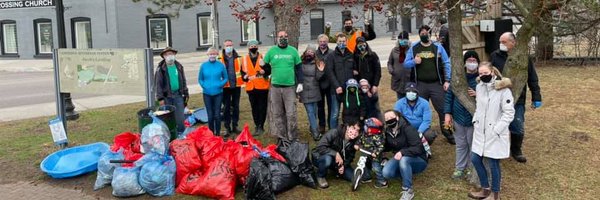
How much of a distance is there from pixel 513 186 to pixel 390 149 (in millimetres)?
1426

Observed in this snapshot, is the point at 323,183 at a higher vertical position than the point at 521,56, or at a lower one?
lower

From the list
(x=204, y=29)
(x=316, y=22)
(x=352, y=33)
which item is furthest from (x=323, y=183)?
(x=316, y=22)

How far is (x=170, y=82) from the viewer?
884cm

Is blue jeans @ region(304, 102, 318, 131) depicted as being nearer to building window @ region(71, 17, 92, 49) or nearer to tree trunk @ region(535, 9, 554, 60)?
tree trunk @ region(535, 9, 554, 60)

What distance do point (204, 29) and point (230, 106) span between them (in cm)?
2341

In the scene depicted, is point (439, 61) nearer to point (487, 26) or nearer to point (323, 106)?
point (323, 106)

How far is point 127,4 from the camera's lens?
28328 mm

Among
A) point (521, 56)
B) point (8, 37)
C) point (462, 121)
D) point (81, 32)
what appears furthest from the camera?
point (8, 37)

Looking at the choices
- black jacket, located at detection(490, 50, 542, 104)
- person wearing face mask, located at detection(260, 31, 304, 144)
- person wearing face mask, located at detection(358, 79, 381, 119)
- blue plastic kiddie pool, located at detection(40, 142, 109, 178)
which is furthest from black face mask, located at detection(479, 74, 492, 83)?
blue plastic kiddie pool, located at detection(40, 142, 109, 178)

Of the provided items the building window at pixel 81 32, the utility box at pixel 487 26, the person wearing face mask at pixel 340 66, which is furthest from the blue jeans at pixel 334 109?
the building window at pixel 81 32

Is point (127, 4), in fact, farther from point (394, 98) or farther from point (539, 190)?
point (539, 190)

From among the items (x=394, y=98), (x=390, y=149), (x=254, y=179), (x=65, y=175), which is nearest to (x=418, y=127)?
(x=390, y=149)

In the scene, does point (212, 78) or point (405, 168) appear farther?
point (212, 78)

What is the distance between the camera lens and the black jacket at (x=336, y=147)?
682 centimetres
